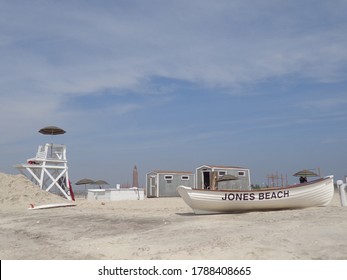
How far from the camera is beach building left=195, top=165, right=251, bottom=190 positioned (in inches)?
1323

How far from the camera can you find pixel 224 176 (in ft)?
109

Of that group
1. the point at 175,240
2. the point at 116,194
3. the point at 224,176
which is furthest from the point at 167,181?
the point at 175,240

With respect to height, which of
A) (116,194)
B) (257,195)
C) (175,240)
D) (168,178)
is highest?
(168,178)

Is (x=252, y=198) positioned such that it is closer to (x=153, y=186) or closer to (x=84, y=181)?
(x=153, y=186)

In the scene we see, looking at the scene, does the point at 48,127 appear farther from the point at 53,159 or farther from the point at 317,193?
the point at 317,193

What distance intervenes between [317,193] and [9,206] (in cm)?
1965

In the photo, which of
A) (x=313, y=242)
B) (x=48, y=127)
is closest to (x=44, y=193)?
(x=48, y=127)

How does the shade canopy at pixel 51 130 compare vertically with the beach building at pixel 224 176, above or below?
above

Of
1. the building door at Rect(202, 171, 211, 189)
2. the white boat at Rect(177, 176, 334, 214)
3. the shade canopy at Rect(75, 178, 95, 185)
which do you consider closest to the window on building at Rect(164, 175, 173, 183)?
the building door at Rect(202, 171, 211, 189)

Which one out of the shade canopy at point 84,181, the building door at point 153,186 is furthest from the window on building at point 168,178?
the shade canopy at point 84,181

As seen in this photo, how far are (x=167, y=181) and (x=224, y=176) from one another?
269 inches

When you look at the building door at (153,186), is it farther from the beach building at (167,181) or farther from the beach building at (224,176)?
the beach building at (224,176)

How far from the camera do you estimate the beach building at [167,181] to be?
36.7 metres
